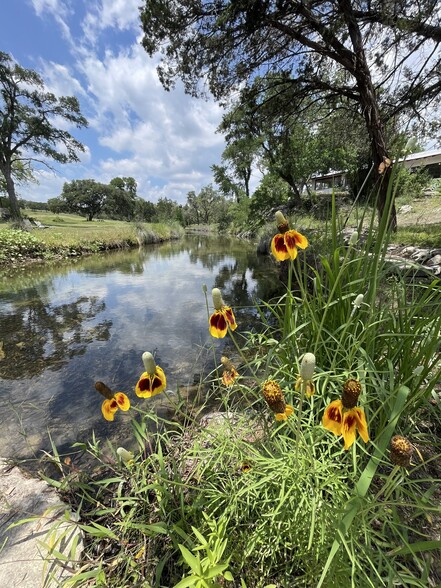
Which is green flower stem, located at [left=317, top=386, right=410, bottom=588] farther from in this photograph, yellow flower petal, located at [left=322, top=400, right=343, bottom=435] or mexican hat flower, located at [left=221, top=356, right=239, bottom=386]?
mexican hat flower, located at [left=221, top=356, right=239, bottom=386]

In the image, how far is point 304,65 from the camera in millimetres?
7293

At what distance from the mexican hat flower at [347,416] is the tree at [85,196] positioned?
55.0 m

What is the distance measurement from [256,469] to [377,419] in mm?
665

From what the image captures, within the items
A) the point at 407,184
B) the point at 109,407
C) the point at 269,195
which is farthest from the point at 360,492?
the point at 269,195

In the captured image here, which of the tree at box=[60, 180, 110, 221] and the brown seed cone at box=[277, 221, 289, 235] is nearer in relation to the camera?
the brown seed cone at box=[277, 221, 289, 235]

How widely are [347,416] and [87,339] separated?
170 inches

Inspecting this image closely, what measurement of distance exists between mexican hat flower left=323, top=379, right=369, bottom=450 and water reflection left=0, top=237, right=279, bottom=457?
1.62 ft

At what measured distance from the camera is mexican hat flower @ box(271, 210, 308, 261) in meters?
1.03

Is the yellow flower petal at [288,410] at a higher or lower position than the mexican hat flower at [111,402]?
higher

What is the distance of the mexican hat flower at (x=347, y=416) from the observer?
66cm

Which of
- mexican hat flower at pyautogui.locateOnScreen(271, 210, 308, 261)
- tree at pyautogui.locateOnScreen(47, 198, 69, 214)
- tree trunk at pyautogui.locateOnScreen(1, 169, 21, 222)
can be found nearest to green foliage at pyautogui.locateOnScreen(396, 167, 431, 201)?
mexican hat flower at pyautogui.locateOnScreen(271, 210, 308, 261)

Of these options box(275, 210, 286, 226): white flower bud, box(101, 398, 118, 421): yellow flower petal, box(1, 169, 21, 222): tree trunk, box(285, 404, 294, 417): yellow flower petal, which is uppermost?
box(1, 169, 21, 222): tree trunk

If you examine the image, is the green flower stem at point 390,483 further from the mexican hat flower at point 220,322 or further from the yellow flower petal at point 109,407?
the yellow flower petal at point 109,407

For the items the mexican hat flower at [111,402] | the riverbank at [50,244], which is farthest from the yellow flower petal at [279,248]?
the riverbank at [50,244]
